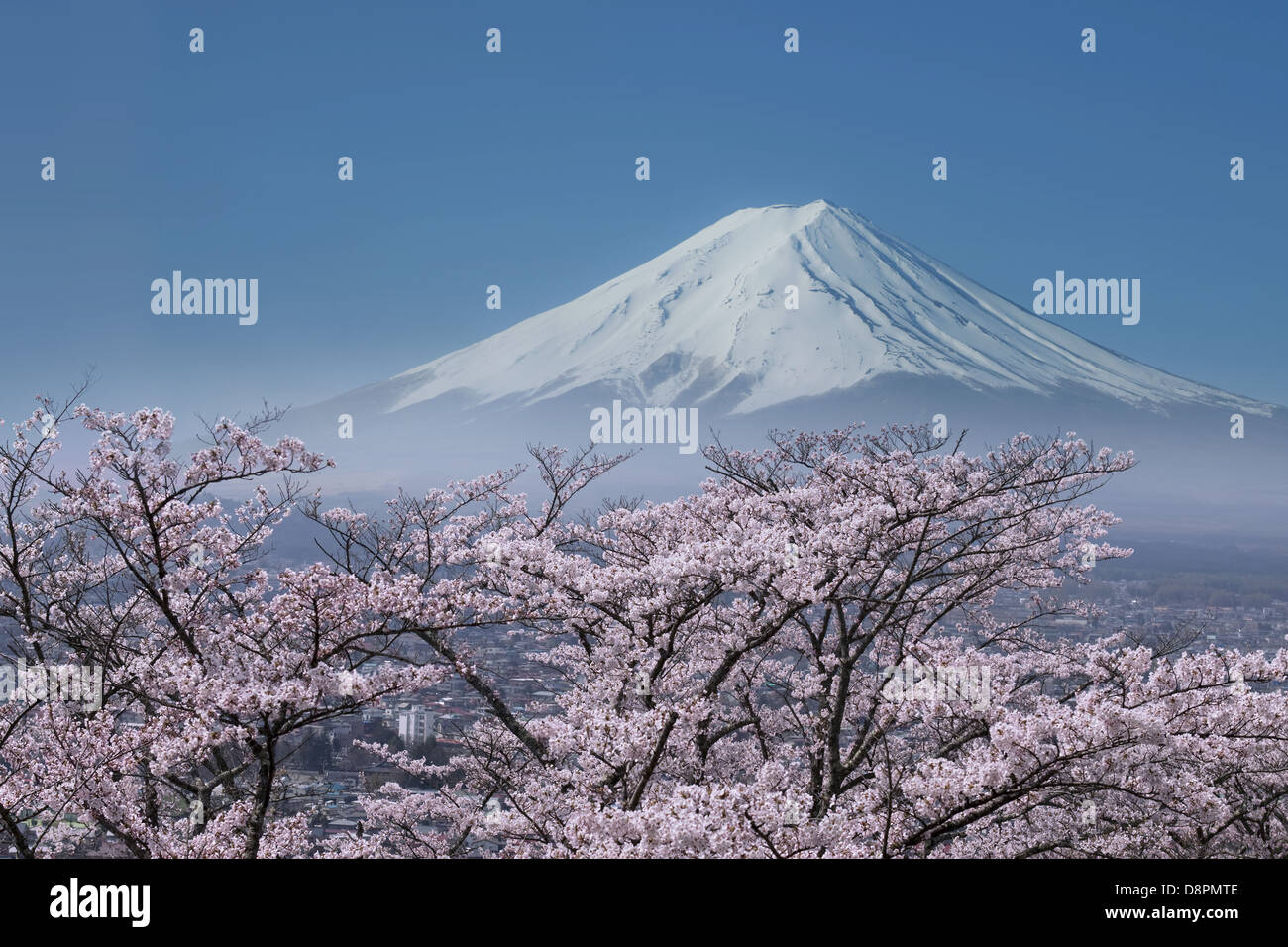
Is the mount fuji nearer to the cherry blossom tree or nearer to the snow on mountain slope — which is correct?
the snow on mountain slope

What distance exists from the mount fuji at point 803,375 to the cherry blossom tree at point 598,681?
2032 centimetres

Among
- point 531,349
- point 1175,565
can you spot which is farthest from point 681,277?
point 1175,565

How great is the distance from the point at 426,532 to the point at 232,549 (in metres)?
2.25

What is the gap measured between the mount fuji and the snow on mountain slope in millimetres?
152

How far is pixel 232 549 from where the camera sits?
579 centimetres

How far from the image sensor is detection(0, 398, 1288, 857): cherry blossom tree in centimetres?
450

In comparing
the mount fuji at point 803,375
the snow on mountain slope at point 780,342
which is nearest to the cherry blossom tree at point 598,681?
the mount fuji at point 803,375

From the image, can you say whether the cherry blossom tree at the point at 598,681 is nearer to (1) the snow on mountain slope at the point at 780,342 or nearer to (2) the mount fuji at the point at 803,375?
(2) the mount fuji at the point at 803,375

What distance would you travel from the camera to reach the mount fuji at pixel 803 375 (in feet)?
126

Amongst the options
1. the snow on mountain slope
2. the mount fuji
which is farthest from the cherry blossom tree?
the snow on mountain slope

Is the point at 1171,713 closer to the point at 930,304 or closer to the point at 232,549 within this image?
the point at 232,549

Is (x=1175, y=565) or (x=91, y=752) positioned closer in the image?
(x=91, y=752)

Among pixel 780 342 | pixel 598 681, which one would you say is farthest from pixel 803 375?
pixel 598 681

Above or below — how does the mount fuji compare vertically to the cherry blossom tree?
above
